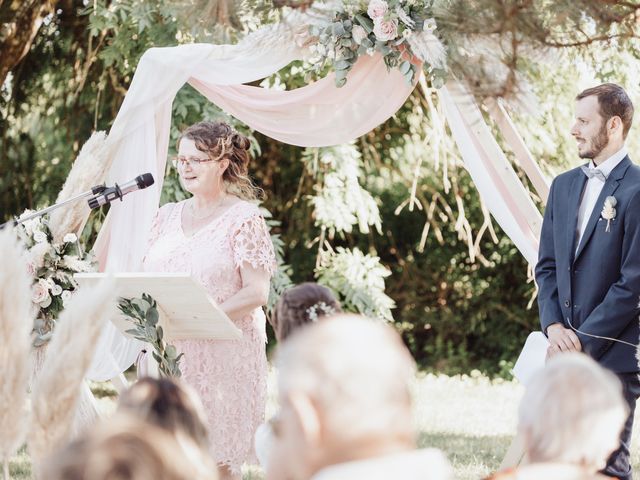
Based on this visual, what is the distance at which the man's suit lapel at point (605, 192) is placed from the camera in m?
3.88

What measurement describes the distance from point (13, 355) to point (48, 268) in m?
2.35

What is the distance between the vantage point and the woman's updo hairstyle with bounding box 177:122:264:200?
13.9 feet

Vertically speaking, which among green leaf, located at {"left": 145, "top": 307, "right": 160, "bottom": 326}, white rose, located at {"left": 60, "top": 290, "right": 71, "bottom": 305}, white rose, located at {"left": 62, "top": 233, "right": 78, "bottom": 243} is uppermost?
white rose, located at {"left": 62, "top": 233, "right": 78, "bottom": 243}

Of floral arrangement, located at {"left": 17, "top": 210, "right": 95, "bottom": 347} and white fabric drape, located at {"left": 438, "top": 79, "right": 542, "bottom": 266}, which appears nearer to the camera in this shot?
floral arrangement, located at {"left": 17, "top": 210, "right": 95, "bottom": 347}

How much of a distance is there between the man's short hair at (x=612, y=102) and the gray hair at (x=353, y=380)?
243 centimetres

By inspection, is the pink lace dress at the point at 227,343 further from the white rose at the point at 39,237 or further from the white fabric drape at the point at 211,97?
the white fabric drape at the point at 211,97

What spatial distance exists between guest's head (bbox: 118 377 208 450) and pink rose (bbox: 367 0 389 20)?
2926 millimetres

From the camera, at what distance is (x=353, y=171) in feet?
29.2

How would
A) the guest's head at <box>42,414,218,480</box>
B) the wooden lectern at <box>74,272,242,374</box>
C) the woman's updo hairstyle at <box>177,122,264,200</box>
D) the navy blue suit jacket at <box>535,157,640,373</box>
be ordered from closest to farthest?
the guest's head at <box>42,414,218,480</box> → the wooden lectern at <box>74,272,242,374</box> → the navy blue suit jacket at <box>535,157,640,373</box> → the woman's updo hairstyle at <box>177,122,264,200</box>

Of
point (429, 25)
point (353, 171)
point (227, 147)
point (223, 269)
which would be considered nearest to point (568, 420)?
point (223, 269)

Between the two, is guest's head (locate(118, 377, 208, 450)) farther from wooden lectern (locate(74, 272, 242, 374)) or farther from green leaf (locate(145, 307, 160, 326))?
green leaf (locate(145, 307, 160, 326))

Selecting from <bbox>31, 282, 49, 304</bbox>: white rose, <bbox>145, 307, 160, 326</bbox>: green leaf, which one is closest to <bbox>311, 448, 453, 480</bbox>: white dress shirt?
<bbox>145, 307, 160, 326</bbox>: green leaf

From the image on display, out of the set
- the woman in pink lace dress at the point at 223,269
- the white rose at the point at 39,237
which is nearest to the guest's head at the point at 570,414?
the woman in pink lace dress at the point at 223,269

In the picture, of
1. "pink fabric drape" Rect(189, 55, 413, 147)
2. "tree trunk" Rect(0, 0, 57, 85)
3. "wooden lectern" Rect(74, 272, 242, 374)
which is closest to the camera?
"wooden lectern" Rect(74, 272, 242, 374)
